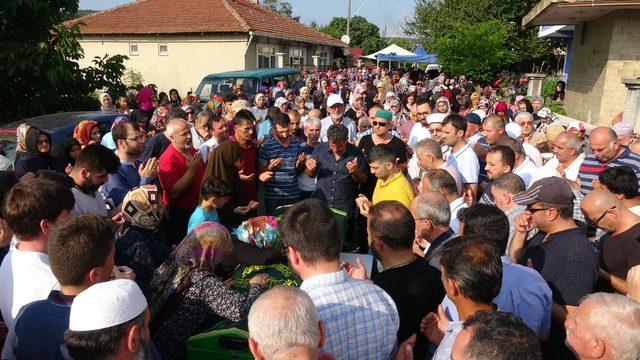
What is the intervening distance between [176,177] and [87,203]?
1.10m

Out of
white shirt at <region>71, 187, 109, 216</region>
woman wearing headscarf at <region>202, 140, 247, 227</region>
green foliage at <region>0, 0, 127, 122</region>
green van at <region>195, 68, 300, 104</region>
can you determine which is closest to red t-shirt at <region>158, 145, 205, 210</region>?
woman wearing headscarf at <region>202, 140, 247, 227</region>

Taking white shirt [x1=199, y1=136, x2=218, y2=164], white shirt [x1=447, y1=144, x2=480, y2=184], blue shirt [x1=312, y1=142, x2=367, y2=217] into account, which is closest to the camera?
white shirt [x1=447, y1=144, x2=480, y2=184]

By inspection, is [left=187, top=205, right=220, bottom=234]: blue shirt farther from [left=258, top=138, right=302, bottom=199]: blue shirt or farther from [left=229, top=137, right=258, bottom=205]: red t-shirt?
[left=258, top=138, right=302, bottom=199]: blue shirt

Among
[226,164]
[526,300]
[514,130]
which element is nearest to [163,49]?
[514,130]

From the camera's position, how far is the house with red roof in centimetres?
2180

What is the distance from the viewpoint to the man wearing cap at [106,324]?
171 centimetres

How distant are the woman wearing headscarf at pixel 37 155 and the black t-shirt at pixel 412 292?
4218 mm

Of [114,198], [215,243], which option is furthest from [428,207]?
[114,198]

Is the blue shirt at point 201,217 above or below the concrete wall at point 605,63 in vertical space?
below

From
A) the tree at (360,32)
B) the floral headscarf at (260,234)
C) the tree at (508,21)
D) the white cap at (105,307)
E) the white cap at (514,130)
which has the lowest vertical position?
the floral headscarf at (260,234)

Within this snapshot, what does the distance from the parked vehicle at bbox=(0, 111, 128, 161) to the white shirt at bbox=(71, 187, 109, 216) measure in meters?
2.98

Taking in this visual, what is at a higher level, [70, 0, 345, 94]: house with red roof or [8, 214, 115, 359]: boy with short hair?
[70, 0, 345, 94]: house with red roof

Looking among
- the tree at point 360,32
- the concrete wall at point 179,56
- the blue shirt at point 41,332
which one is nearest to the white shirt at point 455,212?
the blue shirt at point 41,332

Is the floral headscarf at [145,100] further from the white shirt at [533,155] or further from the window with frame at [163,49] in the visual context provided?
the window with frame at [163,49]
